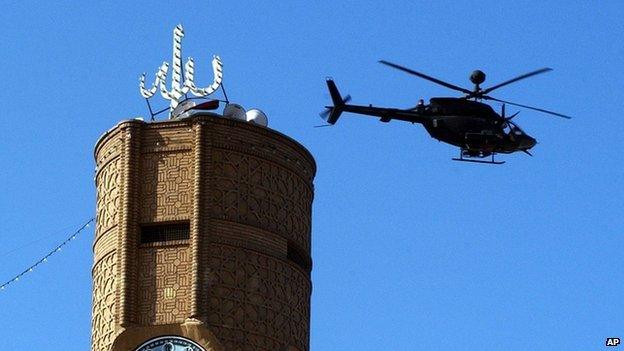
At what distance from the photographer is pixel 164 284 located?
37.8 metres

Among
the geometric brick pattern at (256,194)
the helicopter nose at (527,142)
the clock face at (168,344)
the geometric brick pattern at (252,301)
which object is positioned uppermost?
the helicopter nose at (527,142)

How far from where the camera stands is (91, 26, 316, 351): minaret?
37.5 m

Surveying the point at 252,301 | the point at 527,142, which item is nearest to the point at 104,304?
the point at 252,301

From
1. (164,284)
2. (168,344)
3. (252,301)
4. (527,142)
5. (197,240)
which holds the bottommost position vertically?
(168,344)

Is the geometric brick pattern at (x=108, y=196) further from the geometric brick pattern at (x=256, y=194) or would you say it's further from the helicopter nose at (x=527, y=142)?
the helicopter nose at (x=527, y=142)

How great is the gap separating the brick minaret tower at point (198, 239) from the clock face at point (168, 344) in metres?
0.06

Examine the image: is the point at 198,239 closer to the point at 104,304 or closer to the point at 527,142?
the point at 104,304

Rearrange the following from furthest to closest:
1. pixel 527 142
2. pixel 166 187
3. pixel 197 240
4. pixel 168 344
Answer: pixel 527 142 < pixel 166 187 < pixel 197 240 < pixel 168 344

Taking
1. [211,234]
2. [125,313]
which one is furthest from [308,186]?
[125,313]

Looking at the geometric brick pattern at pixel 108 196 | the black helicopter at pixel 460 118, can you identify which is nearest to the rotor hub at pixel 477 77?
the black helicopter at pixel 460 118

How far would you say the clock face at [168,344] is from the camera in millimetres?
37312

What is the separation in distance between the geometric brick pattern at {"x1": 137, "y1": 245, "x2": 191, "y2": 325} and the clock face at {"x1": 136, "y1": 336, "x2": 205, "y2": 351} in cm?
45

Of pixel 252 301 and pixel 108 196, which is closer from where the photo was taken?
pixel 252 301

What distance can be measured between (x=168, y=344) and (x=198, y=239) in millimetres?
2873
